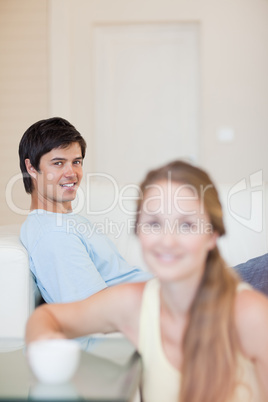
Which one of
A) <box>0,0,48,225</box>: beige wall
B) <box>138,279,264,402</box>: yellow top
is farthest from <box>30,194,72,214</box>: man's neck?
<box>0,0,48,225</box>: beige wall

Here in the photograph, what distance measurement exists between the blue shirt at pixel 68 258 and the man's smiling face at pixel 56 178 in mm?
79

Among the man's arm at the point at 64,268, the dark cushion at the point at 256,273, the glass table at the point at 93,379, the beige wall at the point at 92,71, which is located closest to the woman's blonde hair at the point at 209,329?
the glass table at the point at 93,379

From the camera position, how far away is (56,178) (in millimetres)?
1982

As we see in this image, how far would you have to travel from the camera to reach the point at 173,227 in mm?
962

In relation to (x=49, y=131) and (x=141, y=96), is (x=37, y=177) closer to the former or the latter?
(x=49, y=131)

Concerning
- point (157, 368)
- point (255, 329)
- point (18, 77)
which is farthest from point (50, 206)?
point (18, 77)

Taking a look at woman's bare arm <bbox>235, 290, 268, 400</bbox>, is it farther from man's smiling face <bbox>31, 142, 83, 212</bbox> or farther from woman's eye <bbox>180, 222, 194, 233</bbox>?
man's smiling face <bbox>31, 142, 83, 212</bbox>

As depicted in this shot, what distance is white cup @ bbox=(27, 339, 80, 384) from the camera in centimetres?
88

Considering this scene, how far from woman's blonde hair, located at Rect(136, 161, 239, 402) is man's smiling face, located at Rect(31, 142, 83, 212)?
1.03m

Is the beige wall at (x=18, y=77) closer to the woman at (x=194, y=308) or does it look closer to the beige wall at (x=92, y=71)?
the beige wall at (x=92, y=71)

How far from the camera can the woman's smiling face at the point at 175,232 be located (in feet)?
3.14

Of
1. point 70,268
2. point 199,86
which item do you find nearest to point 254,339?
point 70,268

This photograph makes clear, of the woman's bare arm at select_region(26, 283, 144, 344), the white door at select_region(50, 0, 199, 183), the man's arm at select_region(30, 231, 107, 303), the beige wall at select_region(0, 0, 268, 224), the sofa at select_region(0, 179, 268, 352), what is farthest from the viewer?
the white door at select_region(50, 0, 199, 183)

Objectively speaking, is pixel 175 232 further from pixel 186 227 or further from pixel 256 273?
pixel 256 273
